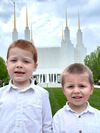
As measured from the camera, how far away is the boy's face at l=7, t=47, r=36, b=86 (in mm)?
3236

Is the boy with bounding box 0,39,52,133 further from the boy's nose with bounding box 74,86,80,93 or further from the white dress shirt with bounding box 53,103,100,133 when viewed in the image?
the boy's nose with bounding box 74,86,80,93

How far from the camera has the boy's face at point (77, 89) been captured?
3.18m

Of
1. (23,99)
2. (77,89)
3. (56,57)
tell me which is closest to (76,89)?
(77,89)

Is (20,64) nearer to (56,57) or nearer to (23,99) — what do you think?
(23,99)

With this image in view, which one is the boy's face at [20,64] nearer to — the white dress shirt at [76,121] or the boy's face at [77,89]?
the boy's face at [77,89]

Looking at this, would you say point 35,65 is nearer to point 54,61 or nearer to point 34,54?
point 34,54

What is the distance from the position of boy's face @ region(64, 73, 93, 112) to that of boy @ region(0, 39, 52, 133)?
0.70 feet

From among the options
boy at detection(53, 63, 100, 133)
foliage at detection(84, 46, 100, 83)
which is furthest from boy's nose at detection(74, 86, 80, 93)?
foliage at detection(84, 46, 100, 83)

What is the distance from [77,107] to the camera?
10.6 ft

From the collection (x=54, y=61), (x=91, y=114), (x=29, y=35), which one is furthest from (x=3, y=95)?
(x=29, y=35)

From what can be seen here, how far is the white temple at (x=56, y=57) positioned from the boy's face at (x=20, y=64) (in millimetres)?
96792

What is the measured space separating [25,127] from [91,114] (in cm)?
54

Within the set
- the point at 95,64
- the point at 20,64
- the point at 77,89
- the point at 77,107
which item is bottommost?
the point at 77,107

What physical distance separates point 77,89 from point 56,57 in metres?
109
